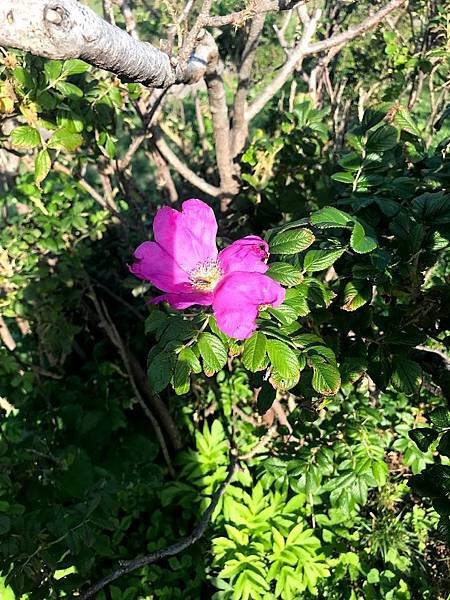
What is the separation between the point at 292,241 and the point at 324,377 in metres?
0.26

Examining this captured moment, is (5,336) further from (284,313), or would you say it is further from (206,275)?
(284,313)

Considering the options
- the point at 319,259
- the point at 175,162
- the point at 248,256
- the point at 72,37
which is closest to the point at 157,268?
the point at 248,256

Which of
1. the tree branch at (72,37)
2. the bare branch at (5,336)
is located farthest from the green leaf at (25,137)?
the bare branch at (5,336)

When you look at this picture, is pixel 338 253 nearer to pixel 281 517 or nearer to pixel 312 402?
pixel 312 402

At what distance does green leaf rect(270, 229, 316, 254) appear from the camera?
41.1 inches

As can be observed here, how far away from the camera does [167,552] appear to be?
1.56 metres

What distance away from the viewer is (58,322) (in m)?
2.09

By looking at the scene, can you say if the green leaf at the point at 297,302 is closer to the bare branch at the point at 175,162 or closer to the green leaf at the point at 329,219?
the green leaf at the point at 329,219

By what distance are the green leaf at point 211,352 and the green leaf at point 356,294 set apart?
0.95 feet

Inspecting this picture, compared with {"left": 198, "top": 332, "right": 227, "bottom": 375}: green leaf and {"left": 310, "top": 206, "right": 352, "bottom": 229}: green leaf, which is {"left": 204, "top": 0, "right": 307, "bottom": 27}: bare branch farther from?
{"left": 198, "top": 332, "right": 227, "bottom": 375}: green leaf

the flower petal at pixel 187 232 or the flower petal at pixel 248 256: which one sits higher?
the flower petal at pixel 187 232

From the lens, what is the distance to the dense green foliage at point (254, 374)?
1.13 meters

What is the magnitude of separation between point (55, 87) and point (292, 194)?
2.58 ft

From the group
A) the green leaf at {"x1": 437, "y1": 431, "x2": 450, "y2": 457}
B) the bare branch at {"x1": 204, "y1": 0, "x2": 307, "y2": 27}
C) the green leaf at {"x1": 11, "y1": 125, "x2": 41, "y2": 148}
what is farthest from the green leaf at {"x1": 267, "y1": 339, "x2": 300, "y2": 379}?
the green leaf at {"x1": 11, "y1": 125, "x2": 41, "y2": 148}
